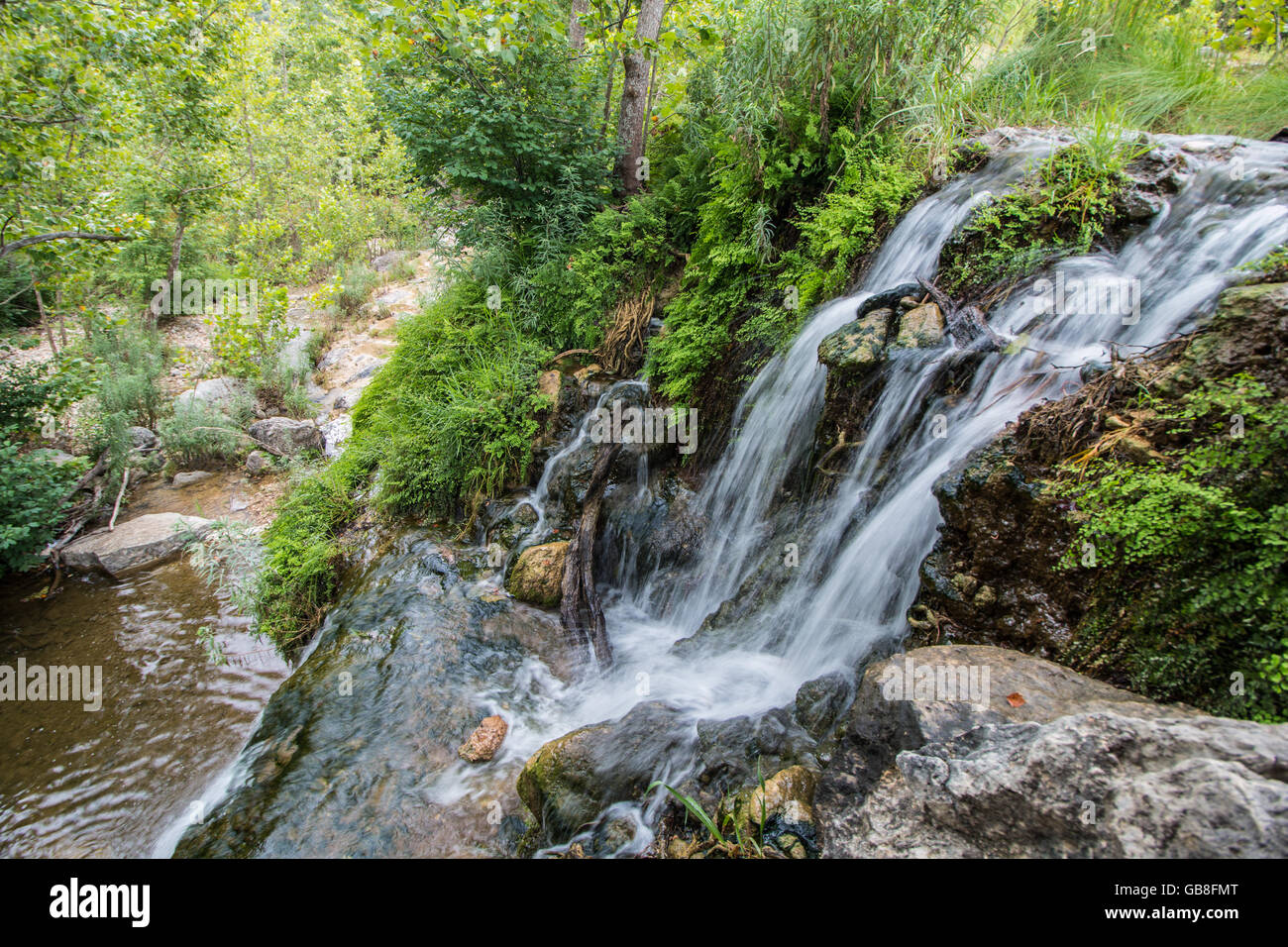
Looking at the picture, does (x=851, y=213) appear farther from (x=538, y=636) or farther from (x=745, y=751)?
(x=538, y=636)

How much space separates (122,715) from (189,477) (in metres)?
5.29

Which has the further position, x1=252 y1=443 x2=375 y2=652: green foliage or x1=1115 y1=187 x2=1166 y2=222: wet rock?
x1=252 y1=443 x2=375 y2=652: green foliage

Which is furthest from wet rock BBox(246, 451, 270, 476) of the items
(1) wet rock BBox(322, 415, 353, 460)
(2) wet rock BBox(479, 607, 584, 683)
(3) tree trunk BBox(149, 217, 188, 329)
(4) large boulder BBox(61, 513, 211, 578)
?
(2) wet rock BBox(479, 607, 584, 683)

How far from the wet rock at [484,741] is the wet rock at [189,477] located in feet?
26.3

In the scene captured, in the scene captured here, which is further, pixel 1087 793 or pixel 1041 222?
pixel 1041 222

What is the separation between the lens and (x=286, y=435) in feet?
31.2

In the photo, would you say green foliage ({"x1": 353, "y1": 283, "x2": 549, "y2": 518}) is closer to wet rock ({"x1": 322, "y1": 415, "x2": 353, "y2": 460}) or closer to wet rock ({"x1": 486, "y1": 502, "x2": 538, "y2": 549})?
wet rock ({"x1": 486, "y1": 502, "x2": 538, "y2": 549})

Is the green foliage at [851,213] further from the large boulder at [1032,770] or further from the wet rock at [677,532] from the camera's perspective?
the large boulder at [1032,770]

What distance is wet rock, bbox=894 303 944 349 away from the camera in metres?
3.94

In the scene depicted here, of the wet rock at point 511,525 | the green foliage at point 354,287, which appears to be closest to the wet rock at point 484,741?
the wet rock at point 511,525

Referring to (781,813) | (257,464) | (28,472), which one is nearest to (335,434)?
(257,464)

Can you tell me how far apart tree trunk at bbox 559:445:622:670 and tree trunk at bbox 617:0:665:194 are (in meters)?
4.57

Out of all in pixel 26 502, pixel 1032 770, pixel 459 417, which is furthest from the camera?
pixel 26 502

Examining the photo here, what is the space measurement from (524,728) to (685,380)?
3.50m
